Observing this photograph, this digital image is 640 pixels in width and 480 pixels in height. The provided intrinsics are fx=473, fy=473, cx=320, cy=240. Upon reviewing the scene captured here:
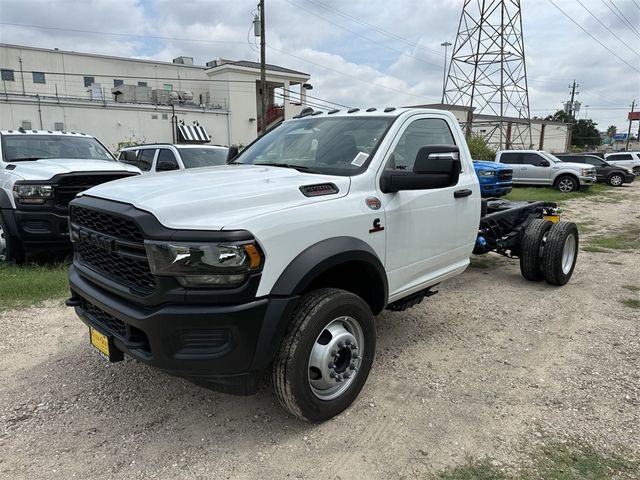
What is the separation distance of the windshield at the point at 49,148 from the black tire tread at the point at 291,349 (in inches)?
244

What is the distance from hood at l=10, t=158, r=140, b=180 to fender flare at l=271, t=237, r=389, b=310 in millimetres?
4648

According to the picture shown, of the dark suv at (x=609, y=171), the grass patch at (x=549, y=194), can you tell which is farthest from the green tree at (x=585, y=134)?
the grass patch at (x=549, y=194)

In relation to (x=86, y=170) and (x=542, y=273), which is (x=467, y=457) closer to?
(x=542, y=273)

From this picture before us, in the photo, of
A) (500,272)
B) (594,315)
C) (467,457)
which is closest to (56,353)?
(467,457)

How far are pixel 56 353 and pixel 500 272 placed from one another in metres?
5.79

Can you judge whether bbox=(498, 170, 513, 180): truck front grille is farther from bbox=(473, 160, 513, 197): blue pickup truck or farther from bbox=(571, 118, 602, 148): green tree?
bbox=(571, 118, 602, 148): green tree

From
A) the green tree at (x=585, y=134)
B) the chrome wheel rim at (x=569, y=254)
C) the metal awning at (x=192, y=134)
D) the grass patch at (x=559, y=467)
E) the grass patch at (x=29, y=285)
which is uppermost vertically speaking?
the green tree at (x=585, y=134)

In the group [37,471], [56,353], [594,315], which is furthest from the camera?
[594,315]

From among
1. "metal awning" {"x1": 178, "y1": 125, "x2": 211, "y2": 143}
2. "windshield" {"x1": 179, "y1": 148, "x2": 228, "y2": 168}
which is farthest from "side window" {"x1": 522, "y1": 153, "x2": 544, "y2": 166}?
"metal awning" {"x1": 178, "y1": 125, "x2": 211, "y2": 143}

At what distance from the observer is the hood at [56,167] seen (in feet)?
20.1

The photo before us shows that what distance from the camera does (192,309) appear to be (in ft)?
8.02

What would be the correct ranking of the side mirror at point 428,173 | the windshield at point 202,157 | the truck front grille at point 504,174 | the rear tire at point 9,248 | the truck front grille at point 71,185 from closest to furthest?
1. the side mirror at point 428,173
2. the truck front grille at point 71,185
3. the rear tire at point 9,248
4. the windshield at point 202,157
5. the truck front grille at point 504,174

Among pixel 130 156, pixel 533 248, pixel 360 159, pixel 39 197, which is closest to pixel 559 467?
pixel 360 159

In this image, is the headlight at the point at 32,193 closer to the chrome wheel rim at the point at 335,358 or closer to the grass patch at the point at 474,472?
the chrome wheel rim at the point at 335,358
